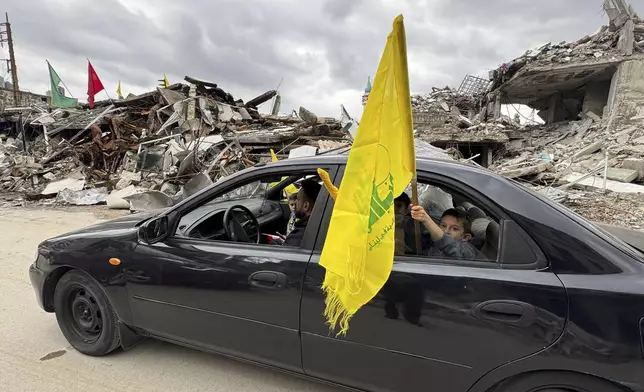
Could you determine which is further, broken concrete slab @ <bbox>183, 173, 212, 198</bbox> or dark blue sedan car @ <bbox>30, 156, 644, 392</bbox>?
broken concrete slab @ <bbox>183, 173, 212, 198</bbox>

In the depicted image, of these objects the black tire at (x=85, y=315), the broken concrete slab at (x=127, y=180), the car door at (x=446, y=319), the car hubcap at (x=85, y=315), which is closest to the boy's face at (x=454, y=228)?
the car door at (x=446, y=319)

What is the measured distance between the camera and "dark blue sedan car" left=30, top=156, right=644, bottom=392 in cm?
156

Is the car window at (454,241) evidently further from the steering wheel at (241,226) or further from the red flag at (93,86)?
the red flag at (93,86)

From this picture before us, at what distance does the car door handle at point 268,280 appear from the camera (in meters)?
2.06

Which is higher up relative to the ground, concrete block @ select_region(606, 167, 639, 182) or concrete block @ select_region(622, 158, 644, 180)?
concrete block @ select_region(622, 158, 644, 180)

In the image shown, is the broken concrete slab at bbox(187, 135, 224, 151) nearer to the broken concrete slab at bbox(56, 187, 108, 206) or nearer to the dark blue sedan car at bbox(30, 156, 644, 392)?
the broken concrete slab at bbox(56, 187, 108, 206)


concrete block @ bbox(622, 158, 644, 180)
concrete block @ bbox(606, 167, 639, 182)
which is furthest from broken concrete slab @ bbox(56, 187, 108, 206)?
concrete block @ bbox(622, 158, 644, 180)

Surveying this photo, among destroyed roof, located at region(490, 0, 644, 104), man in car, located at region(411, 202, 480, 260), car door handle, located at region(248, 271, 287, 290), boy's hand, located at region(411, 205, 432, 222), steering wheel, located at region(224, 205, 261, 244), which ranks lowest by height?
car door handle, located at region(248, 271, 287, 290)

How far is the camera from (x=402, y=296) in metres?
1.81

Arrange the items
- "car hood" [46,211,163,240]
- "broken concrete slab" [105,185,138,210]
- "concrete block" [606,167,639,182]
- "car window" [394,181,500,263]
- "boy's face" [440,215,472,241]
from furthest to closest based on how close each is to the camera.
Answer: "broken concrete slab" [105,185,138,210], "concrete block" [606,167,639,182], "car hood" [46,211,163,240], "boy's face" [440,215,472,241], "car window" [394,181,500,263]

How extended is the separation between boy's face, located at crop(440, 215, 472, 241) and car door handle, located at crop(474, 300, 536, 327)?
0.56m

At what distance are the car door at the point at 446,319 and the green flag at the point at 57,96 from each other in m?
26.4

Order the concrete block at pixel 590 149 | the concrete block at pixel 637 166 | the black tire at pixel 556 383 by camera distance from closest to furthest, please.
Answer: the black tire at pixel 556 383, the concrete block at pixel 637 166, the concrete block at pixel 590 149

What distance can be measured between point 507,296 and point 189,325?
191 centimetres
